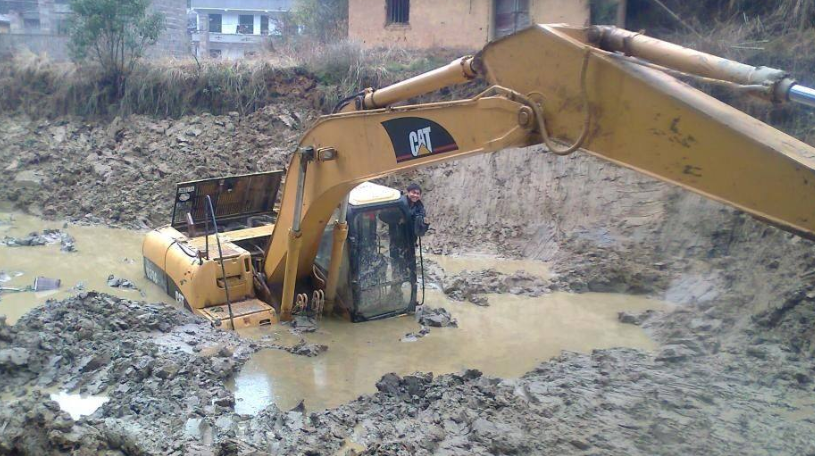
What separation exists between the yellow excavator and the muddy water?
1045 mm

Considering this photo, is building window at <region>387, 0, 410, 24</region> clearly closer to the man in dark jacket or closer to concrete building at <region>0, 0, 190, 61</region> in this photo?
the man in dark jacket

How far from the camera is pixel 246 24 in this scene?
39719 mm

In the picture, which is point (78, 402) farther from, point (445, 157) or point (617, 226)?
point (617, 226)

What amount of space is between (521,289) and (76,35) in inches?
529

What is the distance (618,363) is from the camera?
6.39 m

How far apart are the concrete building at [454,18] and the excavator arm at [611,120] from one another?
11257mm

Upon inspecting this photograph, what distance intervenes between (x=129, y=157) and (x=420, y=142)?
1199 centimetres

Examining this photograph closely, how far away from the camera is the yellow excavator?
11.1ft

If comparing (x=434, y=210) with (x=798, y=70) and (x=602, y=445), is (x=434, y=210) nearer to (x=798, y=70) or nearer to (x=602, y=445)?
(x=798, y=70)

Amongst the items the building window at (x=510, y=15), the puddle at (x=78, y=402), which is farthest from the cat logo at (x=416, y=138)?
the building window at (x=510, y=15)

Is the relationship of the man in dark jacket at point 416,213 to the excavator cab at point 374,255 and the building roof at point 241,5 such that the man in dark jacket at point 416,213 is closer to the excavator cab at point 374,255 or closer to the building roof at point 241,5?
the excavator cab at point 374,255

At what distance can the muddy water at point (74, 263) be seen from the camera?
930 centimetres

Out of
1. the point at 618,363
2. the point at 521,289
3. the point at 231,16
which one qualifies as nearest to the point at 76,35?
the point at 521,289

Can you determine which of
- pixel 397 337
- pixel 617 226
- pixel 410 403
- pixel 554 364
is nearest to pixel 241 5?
pixel 617 226
